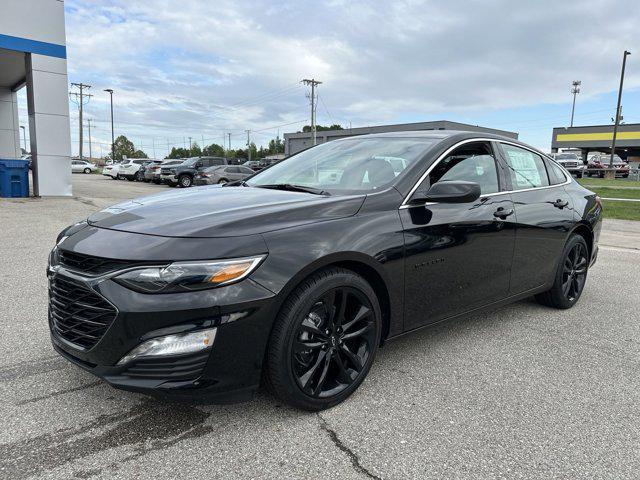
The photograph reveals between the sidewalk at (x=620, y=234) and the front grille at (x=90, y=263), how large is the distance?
346 inches

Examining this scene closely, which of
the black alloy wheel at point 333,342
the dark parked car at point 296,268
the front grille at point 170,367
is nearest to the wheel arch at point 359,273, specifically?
the dark parked car at point 296,268

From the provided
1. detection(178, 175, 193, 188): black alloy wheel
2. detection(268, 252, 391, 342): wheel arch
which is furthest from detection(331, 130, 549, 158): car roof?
detection(178, 175, 193, 188): black alloy wheel

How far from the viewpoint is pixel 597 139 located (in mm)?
56812

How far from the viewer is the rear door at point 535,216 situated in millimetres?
3955

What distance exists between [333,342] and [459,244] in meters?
1.20

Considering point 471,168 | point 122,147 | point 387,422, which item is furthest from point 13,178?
point 122,147

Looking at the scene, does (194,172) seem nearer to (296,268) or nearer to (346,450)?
(296,268)

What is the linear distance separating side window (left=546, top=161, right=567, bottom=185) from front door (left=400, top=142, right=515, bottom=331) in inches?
38.9

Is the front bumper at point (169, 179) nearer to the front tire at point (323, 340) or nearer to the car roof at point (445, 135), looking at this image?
the car roof at point (445, 135)

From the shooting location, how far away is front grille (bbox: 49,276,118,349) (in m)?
2.32

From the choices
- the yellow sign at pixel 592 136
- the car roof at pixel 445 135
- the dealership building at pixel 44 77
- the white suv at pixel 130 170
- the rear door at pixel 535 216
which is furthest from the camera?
the yellow sign at pixel 592 136

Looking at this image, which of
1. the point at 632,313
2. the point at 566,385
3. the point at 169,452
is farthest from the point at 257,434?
the point at 632,313

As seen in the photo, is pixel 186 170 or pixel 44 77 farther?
pixel 186 170

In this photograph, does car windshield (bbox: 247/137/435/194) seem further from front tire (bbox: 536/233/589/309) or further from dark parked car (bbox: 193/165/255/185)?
dark parked car (bbox: 193/165/255/185)
